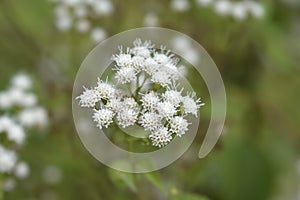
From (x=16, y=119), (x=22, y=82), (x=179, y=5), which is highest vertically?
(x=179, y=5)

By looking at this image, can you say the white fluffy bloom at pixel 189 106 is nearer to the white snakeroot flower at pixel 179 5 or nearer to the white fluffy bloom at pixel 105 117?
the white fluffy bloom at pixel 105 117

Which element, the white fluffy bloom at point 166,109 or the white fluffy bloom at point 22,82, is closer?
the white fluffy bloom at point 166,109

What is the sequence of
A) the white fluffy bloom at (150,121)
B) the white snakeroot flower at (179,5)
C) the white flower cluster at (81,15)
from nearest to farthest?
1. the white fluffy bloom at (150,121)
2. the white flower cluster at (81,15)
3. the white snakeroot flower at (179,5)

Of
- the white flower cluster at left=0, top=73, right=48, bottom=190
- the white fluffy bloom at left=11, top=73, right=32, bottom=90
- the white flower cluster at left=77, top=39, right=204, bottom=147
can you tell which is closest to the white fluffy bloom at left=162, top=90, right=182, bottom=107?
the white flower cluster at left=77, top=39, right=204, bottom=147

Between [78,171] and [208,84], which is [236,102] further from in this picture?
[78,171]

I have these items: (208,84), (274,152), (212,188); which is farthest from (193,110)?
(274,152)

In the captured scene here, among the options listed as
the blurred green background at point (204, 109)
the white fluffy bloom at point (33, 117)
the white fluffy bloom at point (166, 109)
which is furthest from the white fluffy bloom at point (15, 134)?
the white fluffy bloom at point (166, 109)

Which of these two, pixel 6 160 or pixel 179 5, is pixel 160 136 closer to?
pixel 6 160

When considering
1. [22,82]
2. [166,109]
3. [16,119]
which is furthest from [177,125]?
[22,82]
